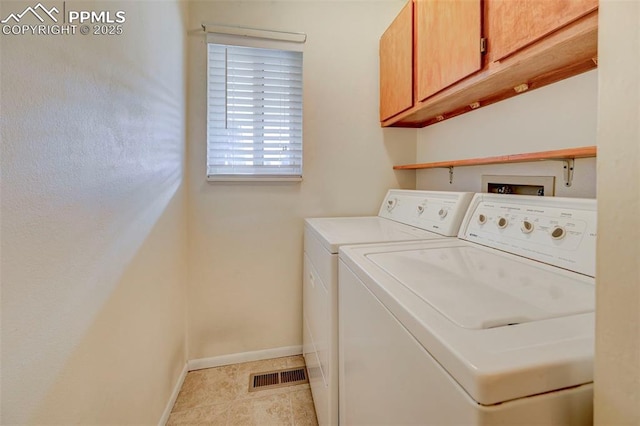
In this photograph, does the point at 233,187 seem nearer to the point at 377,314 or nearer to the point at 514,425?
the point at 377,314

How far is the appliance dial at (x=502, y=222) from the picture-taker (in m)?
1.00

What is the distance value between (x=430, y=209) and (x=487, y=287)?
82 cm

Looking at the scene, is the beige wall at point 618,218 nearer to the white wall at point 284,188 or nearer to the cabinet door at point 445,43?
the cabinet door at point 445,43

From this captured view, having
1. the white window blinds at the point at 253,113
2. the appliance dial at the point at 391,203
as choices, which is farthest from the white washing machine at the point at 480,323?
the white window blinds at the point at 253,113

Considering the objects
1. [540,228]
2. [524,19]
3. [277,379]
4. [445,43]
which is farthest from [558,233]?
[277,379]

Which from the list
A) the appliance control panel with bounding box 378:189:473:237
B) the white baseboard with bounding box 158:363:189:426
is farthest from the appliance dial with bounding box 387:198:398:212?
the white baseboard with bounding box 158:363:189:426

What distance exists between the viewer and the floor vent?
63.1 inches

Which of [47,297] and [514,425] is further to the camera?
[47,297]

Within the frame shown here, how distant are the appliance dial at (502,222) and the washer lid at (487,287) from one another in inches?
5.7

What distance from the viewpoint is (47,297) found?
0.61 meters

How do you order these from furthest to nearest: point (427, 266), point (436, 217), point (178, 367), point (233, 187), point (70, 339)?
1. point (233, 187)
2. point (178, 367)
3. point (436, 217)
4. point (427, 266)
5. point (70, 339)

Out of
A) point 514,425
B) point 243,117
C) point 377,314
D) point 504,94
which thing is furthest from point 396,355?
point 243,117

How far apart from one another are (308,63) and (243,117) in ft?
1.89

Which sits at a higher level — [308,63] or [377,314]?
[308,63]
